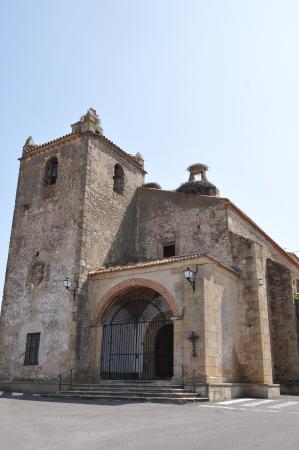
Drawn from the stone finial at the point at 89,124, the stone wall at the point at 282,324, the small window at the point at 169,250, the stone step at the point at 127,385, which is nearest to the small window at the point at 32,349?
the stone step at the point at 127,385

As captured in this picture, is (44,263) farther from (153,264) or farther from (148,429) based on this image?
(148,429)

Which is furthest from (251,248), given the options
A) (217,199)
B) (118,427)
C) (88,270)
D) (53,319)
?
(118,427)

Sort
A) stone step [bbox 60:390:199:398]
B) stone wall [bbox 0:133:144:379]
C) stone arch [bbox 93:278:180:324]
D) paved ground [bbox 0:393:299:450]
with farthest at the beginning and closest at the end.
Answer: stone wall [bbox 0:133:144:379]
stone arch [bbox 93:278:180:324]
stone step [bbox 60:390:199:398]
paved ground [bbox 0:393:299:450]

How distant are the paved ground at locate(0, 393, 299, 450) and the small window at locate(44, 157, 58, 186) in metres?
11.8

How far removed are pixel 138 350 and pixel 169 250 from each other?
14.9 ft

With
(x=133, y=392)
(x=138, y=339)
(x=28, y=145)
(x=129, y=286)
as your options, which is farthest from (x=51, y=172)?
(x=133, y=392)

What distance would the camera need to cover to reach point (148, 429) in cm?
682

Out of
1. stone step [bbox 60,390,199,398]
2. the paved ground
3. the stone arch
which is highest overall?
the stone arch

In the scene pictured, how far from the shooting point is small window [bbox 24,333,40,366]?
16.6 meters

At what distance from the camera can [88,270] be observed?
16.9m

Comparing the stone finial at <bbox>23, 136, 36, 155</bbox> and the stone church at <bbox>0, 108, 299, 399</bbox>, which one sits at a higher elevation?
the stone finial at <bbox>23, 136, 36, 155</bbox>

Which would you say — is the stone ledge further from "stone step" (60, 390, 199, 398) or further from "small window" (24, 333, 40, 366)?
"small window" (24, 333, 40, 366)

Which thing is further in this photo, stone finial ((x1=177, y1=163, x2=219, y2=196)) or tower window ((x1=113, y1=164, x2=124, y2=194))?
stone finial ((x1=177, y1=163, x2=219, y2=196))

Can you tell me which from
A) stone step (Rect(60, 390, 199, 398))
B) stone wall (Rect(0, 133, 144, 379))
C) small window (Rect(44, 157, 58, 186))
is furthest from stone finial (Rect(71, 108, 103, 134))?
stone step (Rect(60, 390, 199, 398))
